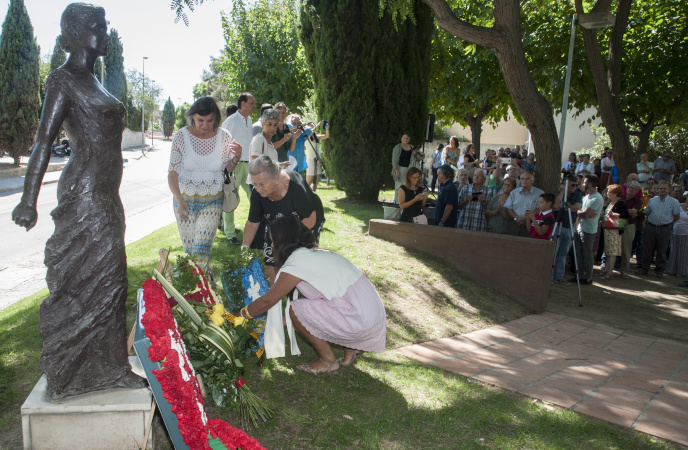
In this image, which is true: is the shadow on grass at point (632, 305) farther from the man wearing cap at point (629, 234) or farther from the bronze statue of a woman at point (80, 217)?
the bronze statue of a woman at point (80, 217)

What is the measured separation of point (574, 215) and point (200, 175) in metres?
7.46

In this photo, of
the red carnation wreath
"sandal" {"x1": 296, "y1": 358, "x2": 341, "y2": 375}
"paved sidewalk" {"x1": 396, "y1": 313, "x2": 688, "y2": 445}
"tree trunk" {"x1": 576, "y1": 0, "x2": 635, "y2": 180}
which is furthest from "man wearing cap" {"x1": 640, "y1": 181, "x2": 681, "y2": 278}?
the red carnation wreath

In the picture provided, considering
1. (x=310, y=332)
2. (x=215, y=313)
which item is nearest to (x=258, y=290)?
(x=310, y=332)

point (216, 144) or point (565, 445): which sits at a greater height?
point (216, 144)

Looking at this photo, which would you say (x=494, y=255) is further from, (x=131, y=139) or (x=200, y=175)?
(x=131, y=139)

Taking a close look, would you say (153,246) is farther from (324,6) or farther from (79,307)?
(324,6)

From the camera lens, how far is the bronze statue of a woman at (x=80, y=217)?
9.48 feet

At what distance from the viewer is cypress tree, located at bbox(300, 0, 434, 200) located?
13258 millimetres

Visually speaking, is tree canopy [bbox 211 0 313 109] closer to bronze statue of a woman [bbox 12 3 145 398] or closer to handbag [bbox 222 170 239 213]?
handbag [bbox 222 170 239 213]

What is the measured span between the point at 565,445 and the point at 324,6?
39.3 feet

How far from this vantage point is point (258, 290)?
14.6ft

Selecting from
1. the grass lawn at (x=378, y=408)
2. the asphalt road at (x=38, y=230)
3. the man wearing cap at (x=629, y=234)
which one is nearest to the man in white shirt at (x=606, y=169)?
the man wearing cap at (x=629, y=234)

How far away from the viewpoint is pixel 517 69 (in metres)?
8.96

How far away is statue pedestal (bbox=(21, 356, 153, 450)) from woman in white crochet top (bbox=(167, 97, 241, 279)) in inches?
80.0
